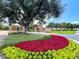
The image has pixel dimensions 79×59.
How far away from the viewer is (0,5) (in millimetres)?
20422

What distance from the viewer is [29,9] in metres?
19.8

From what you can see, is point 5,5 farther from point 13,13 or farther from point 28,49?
point 28,49

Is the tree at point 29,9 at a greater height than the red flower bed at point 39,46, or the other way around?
the tree at point 29,9

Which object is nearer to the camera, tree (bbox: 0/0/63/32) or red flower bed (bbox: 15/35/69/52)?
red flower bed (bbox: 15/35/69/52)

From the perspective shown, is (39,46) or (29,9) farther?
(29,9)

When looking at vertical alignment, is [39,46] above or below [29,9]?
below

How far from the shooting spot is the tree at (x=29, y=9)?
19875 mm

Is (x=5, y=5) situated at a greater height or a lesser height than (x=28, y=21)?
greater

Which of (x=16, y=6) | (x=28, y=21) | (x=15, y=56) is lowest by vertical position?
(x=15, y=56)

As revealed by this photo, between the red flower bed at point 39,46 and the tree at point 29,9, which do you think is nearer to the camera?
the red flower bed at point 39,46

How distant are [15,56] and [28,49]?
97 cm

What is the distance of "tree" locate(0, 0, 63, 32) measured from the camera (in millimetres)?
19875

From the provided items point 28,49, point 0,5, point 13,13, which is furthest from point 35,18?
point 28,49

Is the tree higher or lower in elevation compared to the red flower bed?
higher
